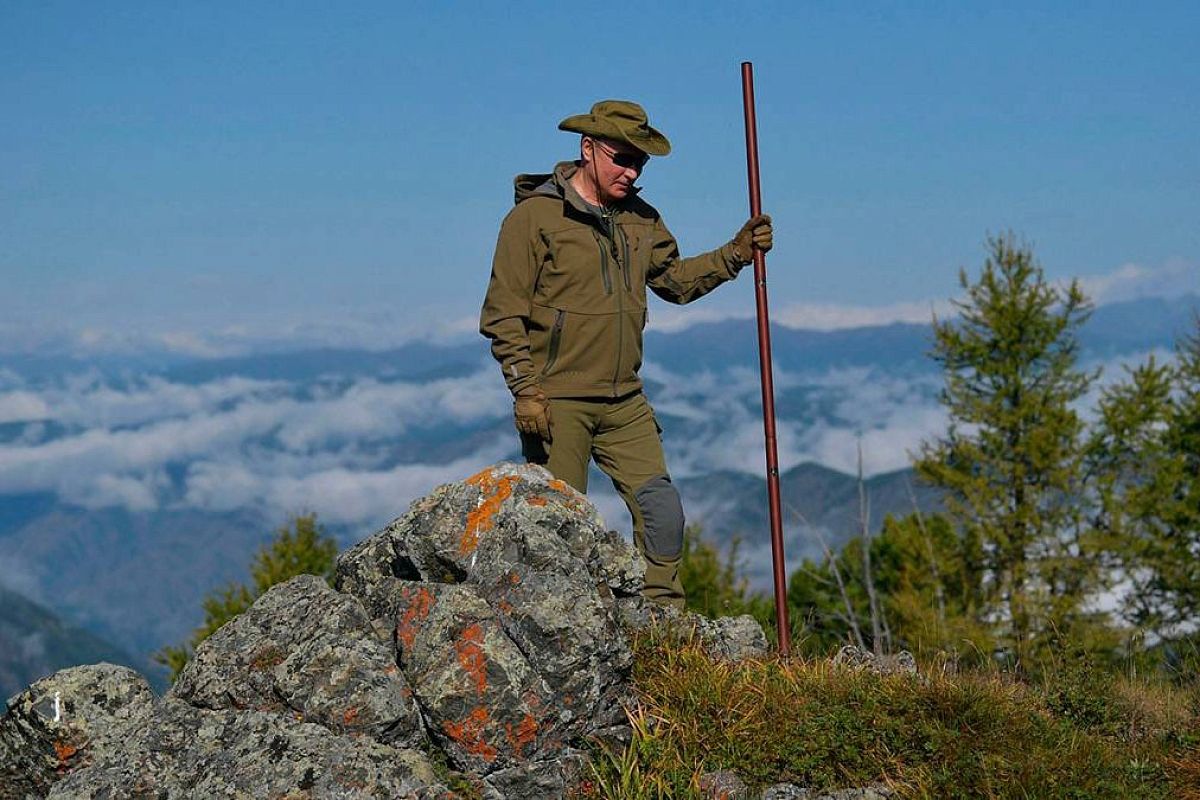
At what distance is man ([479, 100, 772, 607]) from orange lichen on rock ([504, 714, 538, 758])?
6.10 feet

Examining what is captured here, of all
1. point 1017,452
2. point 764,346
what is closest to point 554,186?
point 764,346

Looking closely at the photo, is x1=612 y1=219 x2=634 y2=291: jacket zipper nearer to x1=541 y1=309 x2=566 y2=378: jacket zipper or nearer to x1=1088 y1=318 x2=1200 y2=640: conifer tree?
x1=541 y1=309 x2=566 y2=378: jacket zipper

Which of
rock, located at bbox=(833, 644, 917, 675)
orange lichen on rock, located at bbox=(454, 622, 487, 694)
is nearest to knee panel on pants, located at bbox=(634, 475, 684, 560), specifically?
rock, located at bbox=(833, 644, 917, 675)

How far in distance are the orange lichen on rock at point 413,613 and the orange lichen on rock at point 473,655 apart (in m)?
0.27

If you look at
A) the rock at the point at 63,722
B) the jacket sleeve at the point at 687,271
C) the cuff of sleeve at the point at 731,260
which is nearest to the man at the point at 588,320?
the jacket sleeve at the point at 687,271

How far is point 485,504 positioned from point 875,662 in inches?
107

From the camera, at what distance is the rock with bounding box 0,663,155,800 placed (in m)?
7.03

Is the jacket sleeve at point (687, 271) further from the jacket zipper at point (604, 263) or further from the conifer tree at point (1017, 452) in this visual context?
the conifer tree at point (1017, 452)

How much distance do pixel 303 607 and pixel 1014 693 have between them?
4267mm

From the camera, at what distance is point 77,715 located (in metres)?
7.05

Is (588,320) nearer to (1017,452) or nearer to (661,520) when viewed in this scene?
(661,520)

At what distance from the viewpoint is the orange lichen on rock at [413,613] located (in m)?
6.58

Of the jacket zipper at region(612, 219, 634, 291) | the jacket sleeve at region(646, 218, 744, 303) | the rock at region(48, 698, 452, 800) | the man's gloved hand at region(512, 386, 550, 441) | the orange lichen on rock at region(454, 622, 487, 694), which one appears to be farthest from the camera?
the jacket sleeve at region(646, 218, 744, 303)

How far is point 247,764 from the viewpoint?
6.11 m
